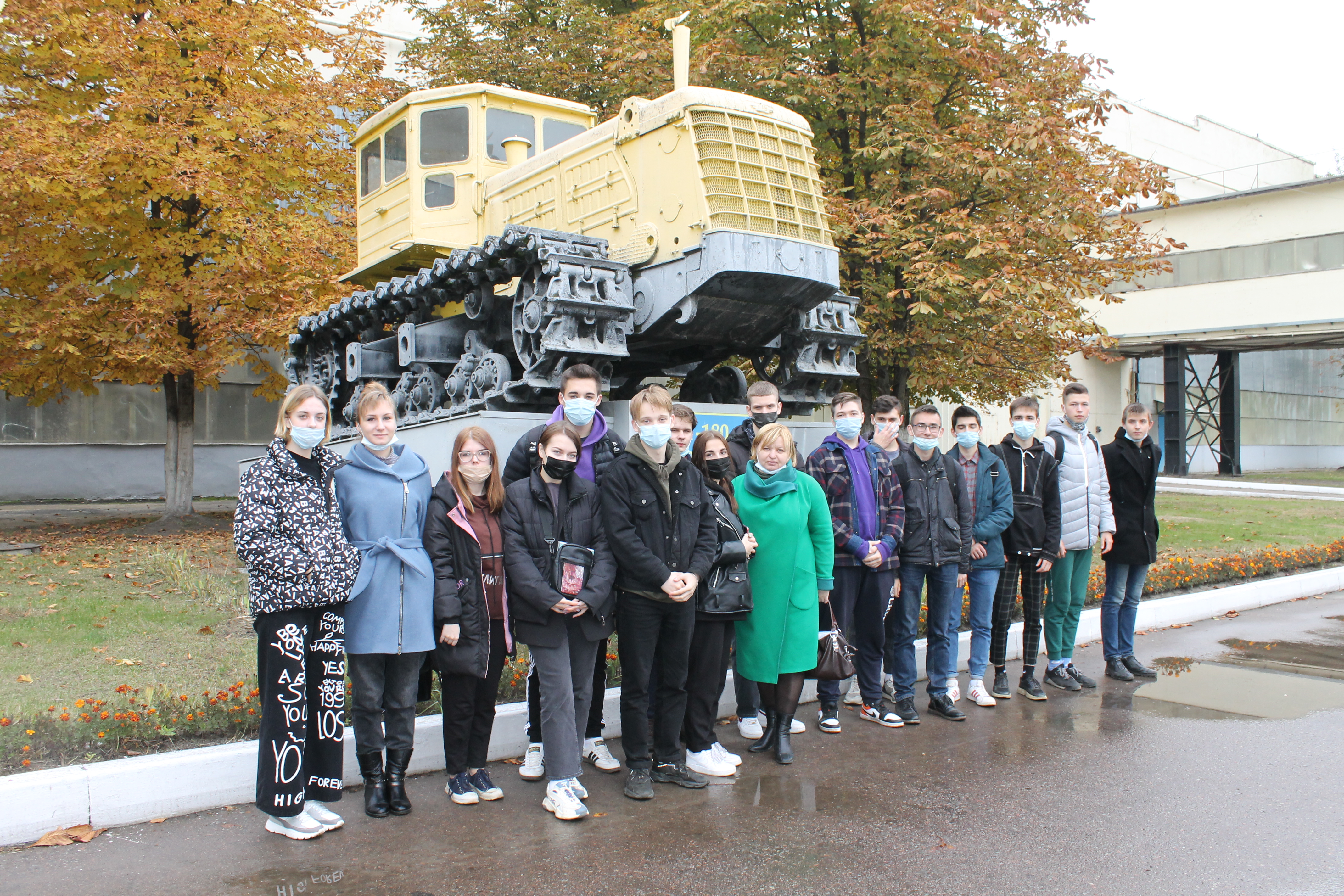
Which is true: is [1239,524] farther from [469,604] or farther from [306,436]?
[306,436]

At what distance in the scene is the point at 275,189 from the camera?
13.7 meters

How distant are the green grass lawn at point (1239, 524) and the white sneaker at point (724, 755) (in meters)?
7.92

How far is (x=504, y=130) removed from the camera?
10.6m

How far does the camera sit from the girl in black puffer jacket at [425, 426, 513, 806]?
4574 millimetres

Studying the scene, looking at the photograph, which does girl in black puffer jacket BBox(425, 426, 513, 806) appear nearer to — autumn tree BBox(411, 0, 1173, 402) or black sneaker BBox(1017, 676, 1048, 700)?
black sneaker BBox(1017, 676, 1048, 700)

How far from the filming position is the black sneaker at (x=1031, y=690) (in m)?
6.47

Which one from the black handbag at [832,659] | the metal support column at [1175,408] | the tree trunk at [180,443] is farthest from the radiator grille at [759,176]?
the metal support column at [1175,408]

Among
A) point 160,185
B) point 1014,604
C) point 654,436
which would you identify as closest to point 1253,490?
point 1014,604

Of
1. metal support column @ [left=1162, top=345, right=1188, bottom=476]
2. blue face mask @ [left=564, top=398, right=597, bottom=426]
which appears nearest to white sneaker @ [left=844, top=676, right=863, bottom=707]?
blue face mask @ [left=564, top=398, right=597, bottom=426]

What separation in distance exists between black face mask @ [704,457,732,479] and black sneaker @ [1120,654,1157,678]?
11.4 ft

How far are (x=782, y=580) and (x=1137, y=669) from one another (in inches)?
126

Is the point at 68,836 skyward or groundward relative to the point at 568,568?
groundward

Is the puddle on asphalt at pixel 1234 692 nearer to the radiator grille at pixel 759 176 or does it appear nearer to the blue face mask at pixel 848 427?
the blue face mask at pixel 848 427

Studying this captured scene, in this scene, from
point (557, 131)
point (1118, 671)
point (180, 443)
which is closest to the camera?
point (1118, 671)
